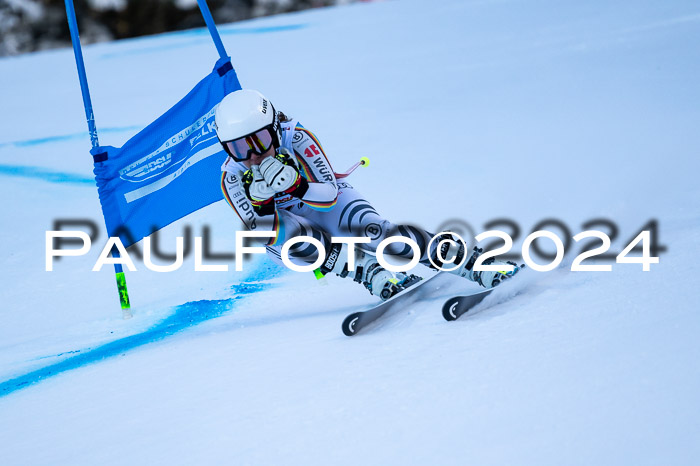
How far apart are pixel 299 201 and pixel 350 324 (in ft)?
2.26

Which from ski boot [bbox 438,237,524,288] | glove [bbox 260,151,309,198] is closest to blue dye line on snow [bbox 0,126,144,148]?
glove [bbox 260,151,309,198]

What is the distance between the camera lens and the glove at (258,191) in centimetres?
328

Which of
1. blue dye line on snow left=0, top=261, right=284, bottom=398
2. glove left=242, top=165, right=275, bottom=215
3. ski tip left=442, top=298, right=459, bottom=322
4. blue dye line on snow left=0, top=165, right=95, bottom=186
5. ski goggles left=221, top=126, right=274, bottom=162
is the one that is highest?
blue dye line on snow left=0, top=165, right=95, bottom=186

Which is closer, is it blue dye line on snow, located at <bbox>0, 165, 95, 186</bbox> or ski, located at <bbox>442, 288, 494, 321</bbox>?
ski, located at <bbox>442, 288, 494, 321</bbox>

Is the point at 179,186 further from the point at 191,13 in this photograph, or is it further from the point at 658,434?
the point at 191,13

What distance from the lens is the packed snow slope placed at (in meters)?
2.34

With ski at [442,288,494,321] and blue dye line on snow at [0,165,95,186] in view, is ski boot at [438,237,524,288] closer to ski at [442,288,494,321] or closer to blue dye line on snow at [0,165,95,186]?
ski at [442,288,494,321]

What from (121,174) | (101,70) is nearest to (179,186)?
(121,174)

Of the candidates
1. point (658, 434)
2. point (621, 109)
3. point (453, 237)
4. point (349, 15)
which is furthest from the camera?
point (349, 15)

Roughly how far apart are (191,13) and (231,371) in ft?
52.2

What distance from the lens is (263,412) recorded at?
263 cm

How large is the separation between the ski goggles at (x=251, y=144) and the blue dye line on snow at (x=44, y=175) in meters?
4.17

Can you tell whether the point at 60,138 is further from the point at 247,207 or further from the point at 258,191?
the point at 258,191

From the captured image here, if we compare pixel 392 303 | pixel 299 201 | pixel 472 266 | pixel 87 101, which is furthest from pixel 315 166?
pixel 87 101
